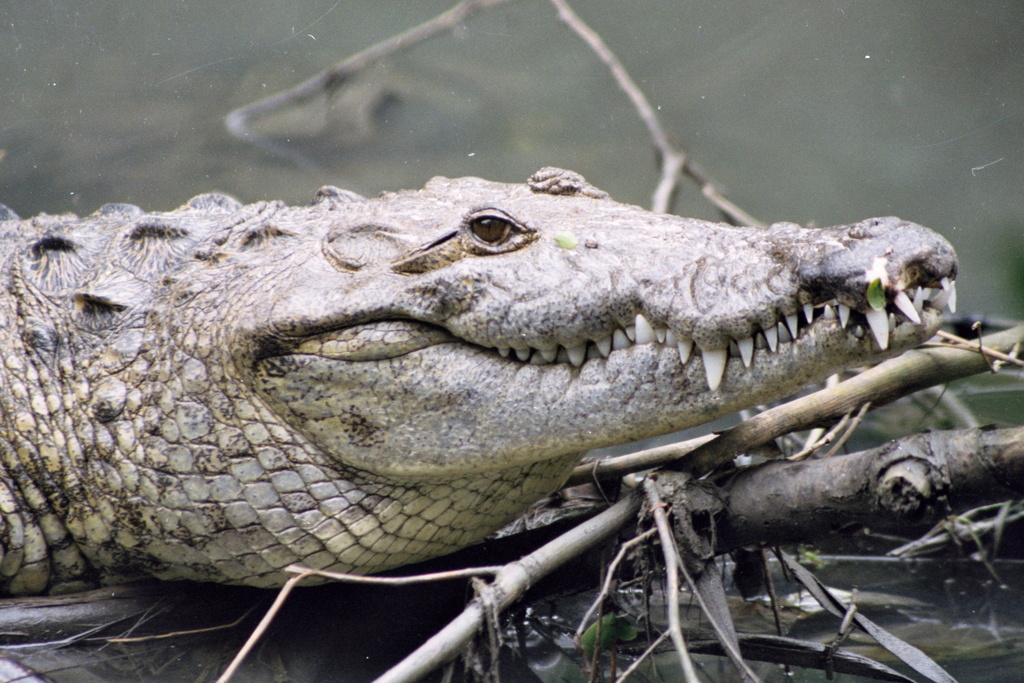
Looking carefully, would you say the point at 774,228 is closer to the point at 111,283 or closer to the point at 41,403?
the point at 111,283

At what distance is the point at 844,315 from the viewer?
148 cm

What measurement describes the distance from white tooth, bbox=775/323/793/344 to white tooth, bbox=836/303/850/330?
0.31 feet

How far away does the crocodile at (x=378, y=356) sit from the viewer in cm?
156

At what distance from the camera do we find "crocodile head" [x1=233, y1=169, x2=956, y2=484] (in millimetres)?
1513

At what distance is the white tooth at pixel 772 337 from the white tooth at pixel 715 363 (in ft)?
0.27

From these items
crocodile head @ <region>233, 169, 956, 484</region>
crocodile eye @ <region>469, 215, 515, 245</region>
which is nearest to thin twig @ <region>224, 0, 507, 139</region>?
crocodile head @ <region>233, 169, 956, 484</region>

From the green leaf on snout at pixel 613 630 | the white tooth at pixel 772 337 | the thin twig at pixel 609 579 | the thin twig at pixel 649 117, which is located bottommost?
the green leaf on snout at pixel 613 630

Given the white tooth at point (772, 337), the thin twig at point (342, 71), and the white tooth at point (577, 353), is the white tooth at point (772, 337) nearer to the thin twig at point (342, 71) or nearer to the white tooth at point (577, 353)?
the white tooth at point (577, 353)

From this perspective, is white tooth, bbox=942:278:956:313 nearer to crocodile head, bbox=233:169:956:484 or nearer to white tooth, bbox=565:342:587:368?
crocodile head, bbox=233:169:956:484

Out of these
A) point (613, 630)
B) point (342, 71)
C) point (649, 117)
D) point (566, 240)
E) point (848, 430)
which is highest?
point (342, 71)

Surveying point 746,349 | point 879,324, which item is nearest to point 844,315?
point 879,324

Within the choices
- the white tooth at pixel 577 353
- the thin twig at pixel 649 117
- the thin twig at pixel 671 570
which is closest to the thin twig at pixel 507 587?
the thin twig at pixel 671 570

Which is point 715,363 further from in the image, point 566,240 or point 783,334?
point 566,240

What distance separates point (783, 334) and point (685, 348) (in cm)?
18
